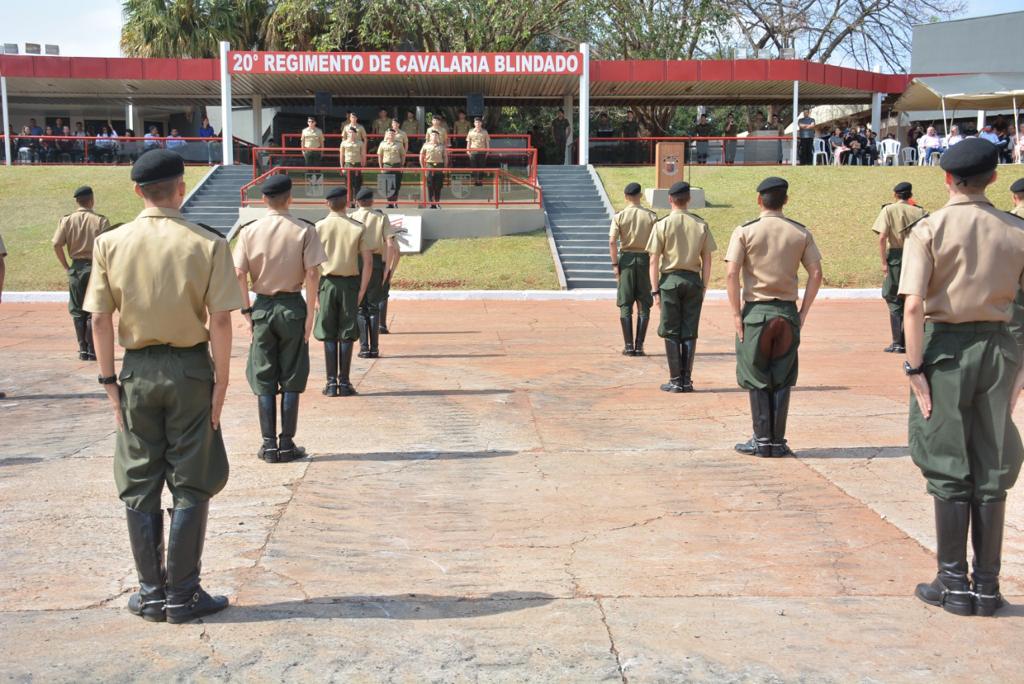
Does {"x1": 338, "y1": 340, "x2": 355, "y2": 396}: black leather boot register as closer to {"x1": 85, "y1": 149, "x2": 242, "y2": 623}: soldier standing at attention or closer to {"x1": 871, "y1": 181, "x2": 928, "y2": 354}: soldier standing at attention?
{"x1": 85, "y1": 149, "x2": 242, "y2": 623}: soldier standing at attention

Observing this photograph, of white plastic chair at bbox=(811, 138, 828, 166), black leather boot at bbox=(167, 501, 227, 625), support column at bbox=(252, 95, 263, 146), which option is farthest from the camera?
support column at bbox=(252, 95, 263, 146)

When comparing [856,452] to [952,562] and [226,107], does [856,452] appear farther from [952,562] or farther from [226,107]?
[226,107]

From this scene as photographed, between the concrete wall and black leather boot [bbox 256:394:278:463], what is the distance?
4189cm

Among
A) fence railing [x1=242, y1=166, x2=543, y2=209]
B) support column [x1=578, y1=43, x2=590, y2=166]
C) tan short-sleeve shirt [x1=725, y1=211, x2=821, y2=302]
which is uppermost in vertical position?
support column [x1=578, y1=43, x2=590, y2=166]

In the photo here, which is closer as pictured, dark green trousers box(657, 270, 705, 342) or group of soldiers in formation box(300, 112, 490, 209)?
dark green trousers box(657, 270, 705, 342)

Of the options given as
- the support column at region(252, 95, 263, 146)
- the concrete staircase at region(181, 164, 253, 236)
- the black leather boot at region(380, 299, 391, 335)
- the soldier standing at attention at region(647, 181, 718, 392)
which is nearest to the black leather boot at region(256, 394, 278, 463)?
the soldier standing at attention at region(647, 181, 718, 392)

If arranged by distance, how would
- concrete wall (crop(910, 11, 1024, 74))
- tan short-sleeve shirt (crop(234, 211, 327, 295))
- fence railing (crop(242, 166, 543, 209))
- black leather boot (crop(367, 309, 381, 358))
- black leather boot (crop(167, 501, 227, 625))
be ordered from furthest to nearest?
concrete wall (crop(910, 11, 1024, 74)) → fence railing (crop(242, 166, 543, 209)) → black leather boot (crop(367, 309, 381, 358)) → tan short-sleeve shirt (crop(234, 211, 327, 295)) → black leather boot (crop(167, 501, 227, 625))

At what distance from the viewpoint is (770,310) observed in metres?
7.36

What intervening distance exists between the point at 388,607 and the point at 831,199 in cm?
2536

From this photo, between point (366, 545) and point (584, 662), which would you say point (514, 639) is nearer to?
point (584, 662)

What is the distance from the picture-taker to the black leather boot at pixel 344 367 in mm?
9977

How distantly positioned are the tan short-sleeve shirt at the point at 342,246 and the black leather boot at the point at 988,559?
21.6 feet

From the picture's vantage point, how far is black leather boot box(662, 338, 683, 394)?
10.0 meters

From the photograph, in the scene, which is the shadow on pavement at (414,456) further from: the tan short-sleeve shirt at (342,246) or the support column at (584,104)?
the support column at (584,104)
